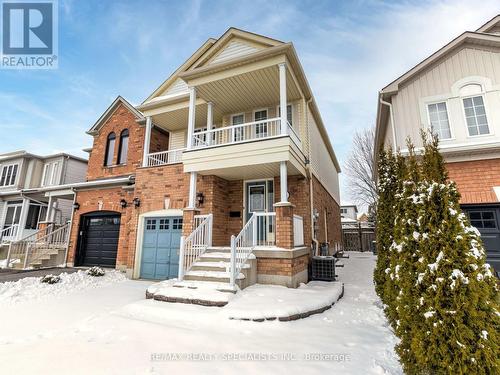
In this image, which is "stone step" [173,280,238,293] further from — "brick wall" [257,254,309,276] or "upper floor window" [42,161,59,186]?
"upper floor window" [42,161,59,186]

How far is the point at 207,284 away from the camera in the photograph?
5.82 metres

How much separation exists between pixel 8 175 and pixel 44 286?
16.4 metres

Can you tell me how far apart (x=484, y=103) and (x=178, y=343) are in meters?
10.1

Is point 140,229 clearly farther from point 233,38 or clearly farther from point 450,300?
point 450,300

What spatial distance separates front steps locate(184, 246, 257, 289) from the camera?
235 inches

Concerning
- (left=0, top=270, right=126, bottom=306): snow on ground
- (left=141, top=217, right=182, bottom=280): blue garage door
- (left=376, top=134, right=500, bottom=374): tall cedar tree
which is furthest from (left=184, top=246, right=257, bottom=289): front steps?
(left=376, top=134, right=500, bottom=374): tall cedar tree

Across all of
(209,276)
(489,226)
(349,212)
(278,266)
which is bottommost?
(209,276)

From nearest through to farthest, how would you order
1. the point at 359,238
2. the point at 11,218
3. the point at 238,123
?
the point at 238,123, the point at 11,218, the point at 359,238

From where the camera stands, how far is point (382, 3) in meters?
8.66

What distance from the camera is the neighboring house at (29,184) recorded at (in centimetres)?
1591

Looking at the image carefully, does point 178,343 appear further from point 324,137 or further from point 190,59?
point 324,137

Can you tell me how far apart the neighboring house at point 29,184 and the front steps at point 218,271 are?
14.2 meters

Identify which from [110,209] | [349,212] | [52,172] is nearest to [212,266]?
[110,209]

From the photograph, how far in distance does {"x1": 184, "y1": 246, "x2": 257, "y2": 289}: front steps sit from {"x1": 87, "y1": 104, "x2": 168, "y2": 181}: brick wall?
23.1 feet
